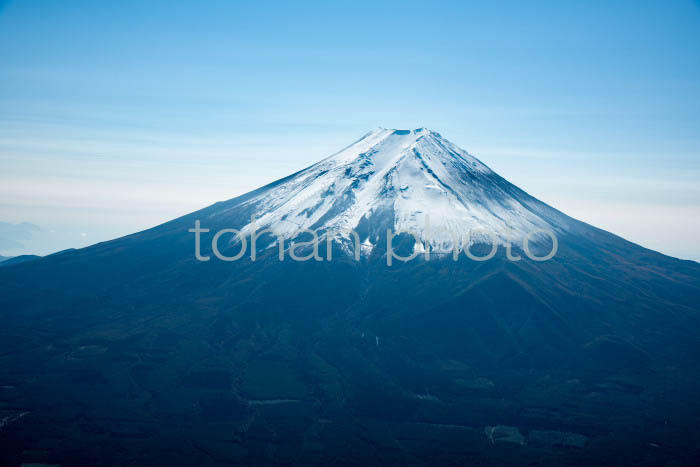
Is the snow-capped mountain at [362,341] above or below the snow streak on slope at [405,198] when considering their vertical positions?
below

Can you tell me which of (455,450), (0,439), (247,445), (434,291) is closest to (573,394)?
(455,450)

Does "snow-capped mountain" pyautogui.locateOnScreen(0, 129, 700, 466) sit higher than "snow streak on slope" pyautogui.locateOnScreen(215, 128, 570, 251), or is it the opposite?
"snow streak on slope" pyautogui.locateOnScreen(215, 128, 570, 251)

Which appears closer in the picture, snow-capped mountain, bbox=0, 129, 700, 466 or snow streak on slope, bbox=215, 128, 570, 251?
A: snow-capped mountain, bbox=0, 129, 700, 466

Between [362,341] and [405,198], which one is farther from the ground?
[405,198]

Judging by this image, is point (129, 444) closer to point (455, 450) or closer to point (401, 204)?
point (455, 450)

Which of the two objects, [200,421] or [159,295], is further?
[159,295]

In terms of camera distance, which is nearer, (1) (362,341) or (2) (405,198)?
(1) (362,341)

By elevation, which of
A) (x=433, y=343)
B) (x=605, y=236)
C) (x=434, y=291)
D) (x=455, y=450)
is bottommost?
(x=455, y=450)

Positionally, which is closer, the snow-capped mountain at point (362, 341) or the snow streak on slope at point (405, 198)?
the snow-capped mountain at point (362, 341)
